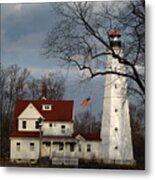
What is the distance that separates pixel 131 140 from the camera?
8.20ft

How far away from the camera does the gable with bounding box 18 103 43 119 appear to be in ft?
8.48

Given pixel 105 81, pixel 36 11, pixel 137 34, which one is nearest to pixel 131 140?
pixel 105 81

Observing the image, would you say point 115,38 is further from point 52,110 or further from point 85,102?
point 52,110

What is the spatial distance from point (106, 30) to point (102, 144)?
1.62 feet

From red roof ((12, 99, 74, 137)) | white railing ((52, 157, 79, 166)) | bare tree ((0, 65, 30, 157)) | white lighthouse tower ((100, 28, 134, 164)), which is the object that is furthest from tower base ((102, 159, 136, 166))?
bare tree ((0, 65, 30, 157))

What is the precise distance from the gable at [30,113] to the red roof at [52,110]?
0.01 metres

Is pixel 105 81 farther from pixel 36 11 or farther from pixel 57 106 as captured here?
pixel 36 11

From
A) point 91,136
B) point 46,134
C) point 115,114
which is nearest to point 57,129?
point 46,134

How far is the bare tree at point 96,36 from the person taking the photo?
2500 millimetres

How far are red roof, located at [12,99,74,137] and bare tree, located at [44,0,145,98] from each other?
176 mm

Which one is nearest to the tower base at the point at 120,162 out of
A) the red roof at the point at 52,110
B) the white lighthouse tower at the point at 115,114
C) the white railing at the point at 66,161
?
the white lighthouse tower at the point at 115,114

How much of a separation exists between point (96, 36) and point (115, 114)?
349mm

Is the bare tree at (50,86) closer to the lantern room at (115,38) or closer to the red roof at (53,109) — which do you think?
the red roof at (53,109)

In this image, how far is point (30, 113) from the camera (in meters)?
2.60
